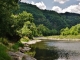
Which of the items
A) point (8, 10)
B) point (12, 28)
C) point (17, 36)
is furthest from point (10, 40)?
point (8, 10)

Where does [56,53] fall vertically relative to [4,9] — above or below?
below

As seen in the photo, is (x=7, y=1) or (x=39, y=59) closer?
(x=7, y=1)

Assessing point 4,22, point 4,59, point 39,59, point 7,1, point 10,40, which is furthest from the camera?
point 10,40

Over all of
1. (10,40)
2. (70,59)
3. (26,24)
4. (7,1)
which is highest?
(26,24)

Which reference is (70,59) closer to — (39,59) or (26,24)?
(39,59)

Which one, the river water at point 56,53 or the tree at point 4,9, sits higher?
the tree at point 4,9

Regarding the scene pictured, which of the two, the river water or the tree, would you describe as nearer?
the tree

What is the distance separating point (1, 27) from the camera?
130 feet

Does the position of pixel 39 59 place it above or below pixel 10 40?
below

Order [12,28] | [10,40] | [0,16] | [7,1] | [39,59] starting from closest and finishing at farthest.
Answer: [7,1] < [0,16] < [39,59] < [12,28] < [10,40]

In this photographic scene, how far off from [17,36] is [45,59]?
82.5ft

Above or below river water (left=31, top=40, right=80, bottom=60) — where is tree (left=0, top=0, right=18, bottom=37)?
above

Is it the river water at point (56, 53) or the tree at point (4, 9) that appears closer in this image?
the tree at point (4, 9)

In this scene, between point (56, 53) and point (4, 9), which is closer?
point (4, 9)
